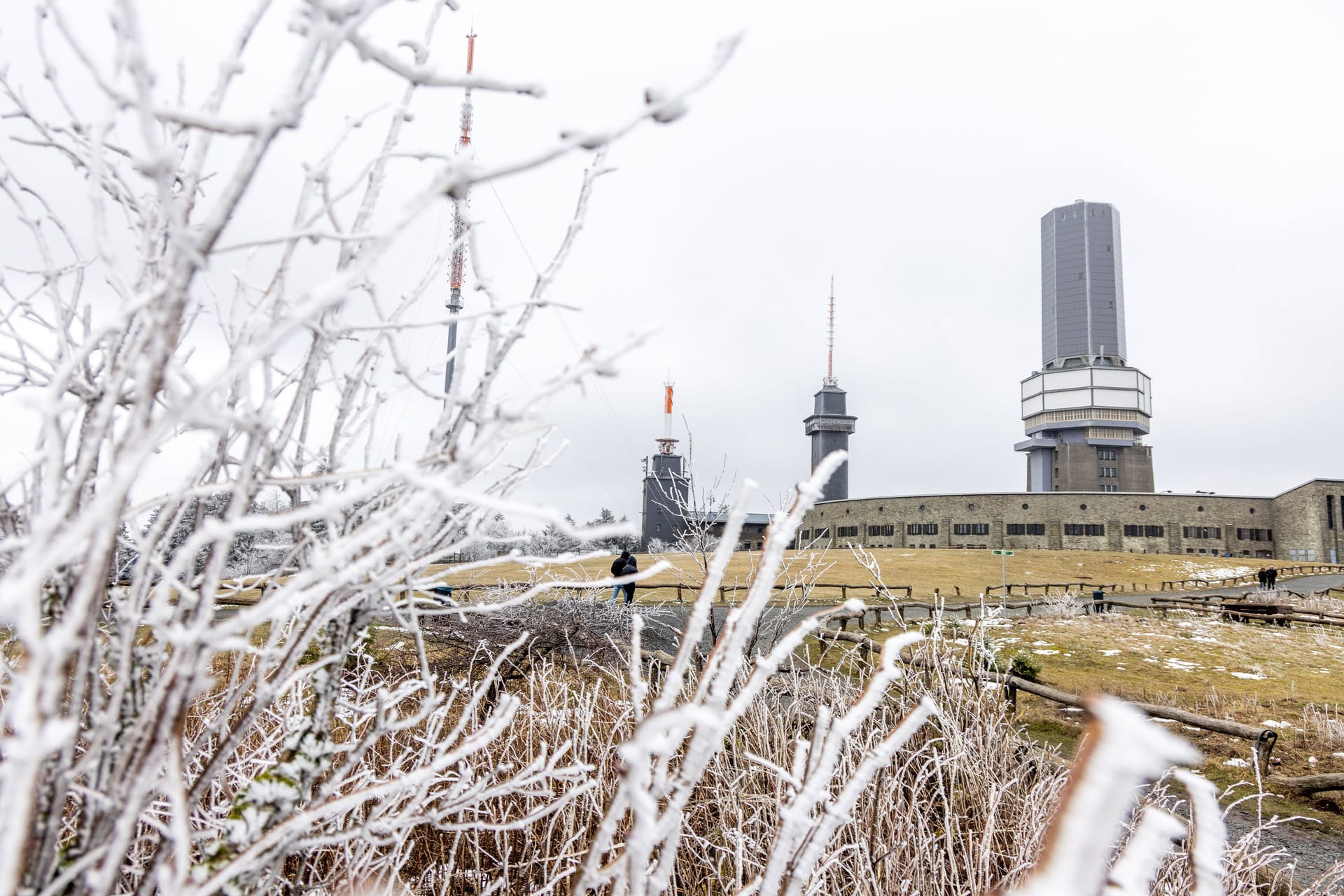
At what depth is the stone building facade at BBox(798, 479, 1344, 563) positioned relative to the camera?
50.2 m

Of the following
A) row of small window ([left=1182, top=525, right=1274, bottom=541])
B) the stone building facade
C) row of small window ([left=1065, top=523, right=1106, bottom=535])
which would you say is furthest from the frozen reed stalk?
row of small window ([left=1182, top=525, right=1274, bottom=541])

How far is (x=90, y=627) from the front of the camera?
2.92 feet

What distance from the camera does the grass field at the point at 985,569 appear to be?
30.9 meters

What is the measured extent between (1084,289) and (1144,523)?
34389 mm

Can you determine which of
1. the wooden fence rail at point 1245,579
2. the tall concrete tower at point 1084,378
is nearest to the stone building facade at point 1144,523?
the wooden fence rail at point 1245,579

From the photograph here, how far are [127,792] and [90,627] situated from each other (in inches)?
9.0

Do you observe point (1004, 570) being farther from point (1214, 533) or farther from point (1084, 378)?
point (1084, 378)

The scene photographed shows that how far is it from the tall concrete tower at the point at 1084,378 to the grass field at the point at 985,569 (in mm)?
23903

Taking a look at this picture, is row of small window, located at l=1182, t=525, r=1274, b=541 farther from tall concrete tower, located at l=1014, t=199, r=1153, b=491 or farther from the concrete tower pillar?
the concrete tower pillar

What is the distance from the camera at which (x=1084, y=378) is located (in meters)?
71.4

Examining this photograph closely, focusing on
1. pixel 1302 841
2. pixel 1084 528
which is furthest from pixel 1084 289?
pixel 1302 841

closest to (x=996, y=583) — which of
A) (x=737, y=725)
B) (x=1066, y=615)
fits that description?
(x=1066, y=615)

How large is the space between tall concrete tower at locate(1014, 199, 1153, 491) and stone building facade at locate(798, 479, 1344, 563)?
1616 centimetres

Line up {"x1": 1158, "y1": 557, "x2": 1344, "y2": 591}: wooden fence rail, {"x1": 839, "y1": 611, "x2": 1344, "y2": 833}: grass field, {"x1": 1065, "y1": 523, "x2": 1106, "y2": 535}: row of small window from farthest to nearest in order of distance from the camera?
{"x1": 1065, "y1": 523, "x2": 1106, "y2": 535}: row of small window < {"x1": 1158, "y1": 557, "x2": 1344, "y2": 591}: wooden fence rail < {"x1": 839, "y1": 611, "x2": 1344, "y2": 833}: grass field
